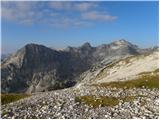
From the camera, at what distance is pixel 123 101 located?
161 ft

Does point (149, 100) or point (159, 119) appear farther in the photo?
point (149, 100)

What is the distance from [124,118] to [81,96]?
16.4 meters

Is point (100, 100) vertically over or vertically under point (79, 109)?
over

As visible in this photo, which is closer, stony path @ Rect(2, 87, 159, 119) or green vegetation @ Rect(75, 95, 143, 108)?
stony path @ Rect(2, 87, 159, 119)

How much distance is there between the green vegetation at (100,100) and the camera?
157 feet

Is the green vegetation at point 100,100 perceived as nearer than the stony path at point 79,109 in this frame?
No

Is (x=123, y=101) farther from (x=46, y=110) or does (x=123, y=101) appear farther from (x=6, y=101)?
(x=6, y=101)

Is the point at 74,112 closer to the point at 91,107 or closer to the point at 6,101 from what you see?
the point at 91,107

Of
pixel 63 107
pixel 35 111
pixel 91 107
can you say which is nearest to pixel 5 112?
pixel 35 111

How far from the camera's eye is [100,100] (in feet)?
164

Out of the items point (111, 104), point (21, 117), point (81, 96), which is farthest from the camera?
point (81, 96)

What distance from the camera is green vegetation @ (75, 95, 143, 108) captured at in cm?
4770

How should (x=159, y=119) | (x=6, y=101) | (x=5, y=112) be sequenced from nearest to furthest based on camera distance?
(x=159, y=119)
(x=5, y=112)
(x=6, y=101)

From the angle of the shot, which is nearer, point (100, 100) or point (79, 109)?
point (79, 109)
